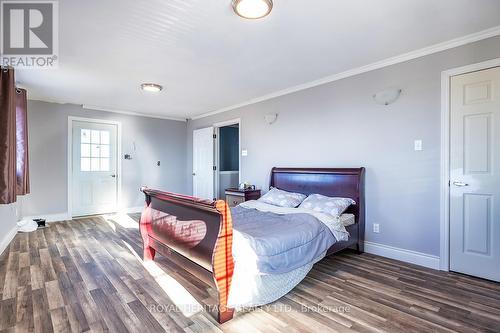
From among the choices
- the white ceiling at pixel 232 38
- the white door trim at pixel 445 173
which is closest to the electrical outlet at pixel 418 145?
the white door trim at pixel 445 173

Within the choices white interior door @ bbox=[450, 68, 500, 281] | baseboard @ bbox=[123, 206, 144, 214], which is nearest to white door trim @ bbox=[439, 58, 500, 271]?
white interior door @ bbox=[450, 68, 500, 281]

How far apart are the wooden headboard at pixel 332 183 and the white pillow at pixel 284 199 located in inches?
9.8

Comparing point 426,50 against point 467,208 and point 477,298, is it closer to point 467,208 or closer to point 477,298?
point 467,208

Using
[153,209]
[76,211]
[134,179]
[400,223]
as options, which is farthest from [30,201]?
[400,223]

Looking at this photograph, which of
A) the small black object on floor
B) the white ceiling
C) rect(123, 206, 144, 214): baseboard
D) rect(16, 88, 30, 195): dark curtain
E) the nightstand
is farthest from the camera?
rect(123, 206, 144, 214): baseboard

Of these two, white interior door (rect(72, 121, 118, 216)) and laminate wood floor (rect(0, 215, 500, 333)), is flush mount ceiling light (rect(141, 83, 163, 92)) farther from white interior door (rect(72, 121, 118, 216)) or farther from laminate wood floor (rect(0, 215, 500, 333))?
laminate wood floor (rect(0, 215, 500, 333))

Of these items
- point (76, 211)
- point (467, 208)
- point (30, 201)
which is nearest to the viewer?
point (467, 208)

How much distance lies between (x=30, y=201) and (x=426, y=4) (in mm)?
6540

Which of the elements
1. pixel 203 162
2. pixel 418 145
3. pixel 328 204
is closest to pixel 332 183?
pixel 328 204

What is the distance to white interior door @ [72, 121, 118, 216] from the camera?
17.6 feet

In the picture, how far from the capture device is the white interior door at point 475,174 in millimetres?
2479

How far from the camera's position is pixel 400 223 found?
3.06 m

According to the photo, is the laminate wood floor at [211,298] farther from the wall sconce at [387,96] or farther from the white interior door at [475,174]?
the wall sconce at [387,96]

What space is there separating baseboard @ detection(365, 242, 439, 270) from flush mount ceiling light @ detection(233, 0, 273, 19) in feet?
9.63
